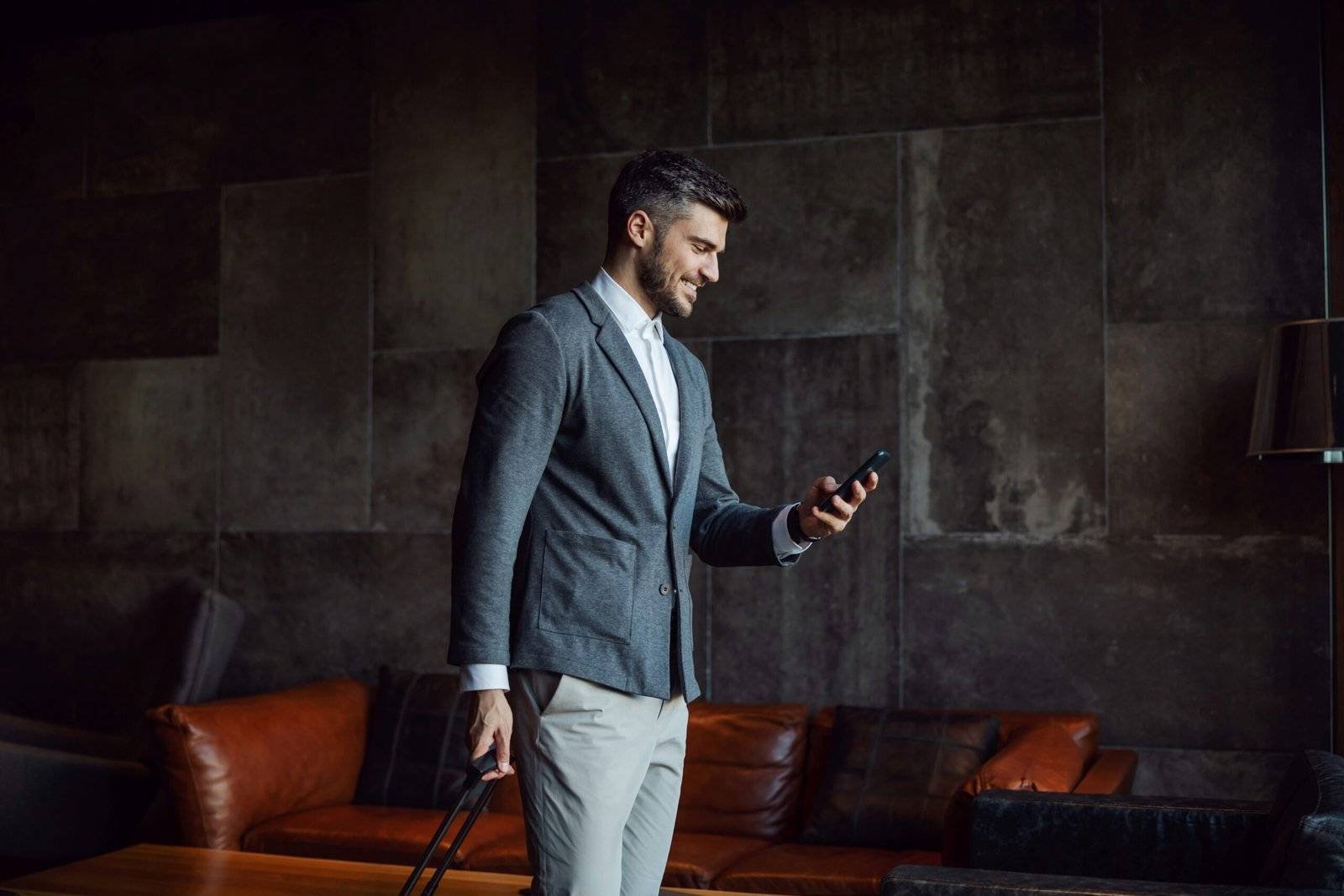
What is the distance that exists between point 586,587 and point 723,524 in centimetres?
43

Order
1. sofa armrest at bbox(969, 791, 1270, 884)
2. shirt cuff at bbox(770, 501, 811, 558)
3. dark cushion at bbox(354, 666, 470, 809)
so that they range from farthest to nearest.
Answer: dark cushion at bbox(354, 666, 470, 809)
sofa armrest at bbox(969, 791, 1270, 884)
shirt cuff at bbox(770, 501, 811, 558)

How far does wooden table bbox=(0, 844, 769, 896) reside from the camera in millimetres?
2740

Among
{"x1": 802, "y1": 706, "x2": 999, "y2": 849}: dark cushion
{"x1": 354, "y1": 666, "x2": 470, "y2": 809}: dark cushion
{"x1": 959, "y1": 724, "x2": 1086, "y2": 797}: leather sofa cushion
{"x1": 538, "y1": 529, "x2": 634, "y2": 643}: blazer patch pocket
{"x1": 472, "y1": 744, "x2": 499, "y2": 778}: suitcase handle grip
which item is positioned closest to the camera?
{"x1": 472, "y1": 744, "x2": 499, "y2": 778}: suitcase handle grip

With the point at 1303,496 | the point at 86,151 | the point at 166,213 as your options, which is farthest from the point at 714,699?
the point at 86,151

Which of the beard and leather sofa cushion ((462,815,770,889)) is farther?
leather sofa cushion ((462,815,770,889))

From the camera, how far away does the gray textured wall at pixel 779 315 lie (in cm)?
367

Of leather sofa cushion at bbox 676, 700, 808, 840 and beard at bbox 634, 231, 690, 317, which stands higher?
beard at bbox 634, 231, 690, 317

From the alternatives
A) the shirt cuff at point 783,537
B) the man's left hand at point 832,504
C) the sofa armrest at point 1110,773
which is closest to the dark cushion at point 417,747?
the sofa armrest at point 1110,773

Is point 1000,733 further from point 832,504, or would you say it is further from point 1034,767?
point 832,504

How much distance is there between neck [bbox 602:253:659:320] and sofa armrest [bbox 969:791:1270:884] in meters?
1.22

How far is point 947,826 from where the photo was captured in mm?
2689

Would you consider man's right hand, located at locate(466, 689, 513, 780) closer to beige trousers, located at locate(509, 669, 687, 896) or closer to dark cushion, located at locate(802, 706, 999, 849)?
beige trousers, located at locate(509, 669, 687, 896)

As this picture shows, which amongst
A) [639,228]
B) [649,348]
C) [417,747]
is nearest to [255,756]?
[417,747]

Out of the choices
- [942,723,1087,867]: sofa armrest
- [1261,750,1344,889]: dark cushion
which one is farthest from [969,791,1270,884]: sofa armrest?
[1261,750,1344,889]: dark cushion
